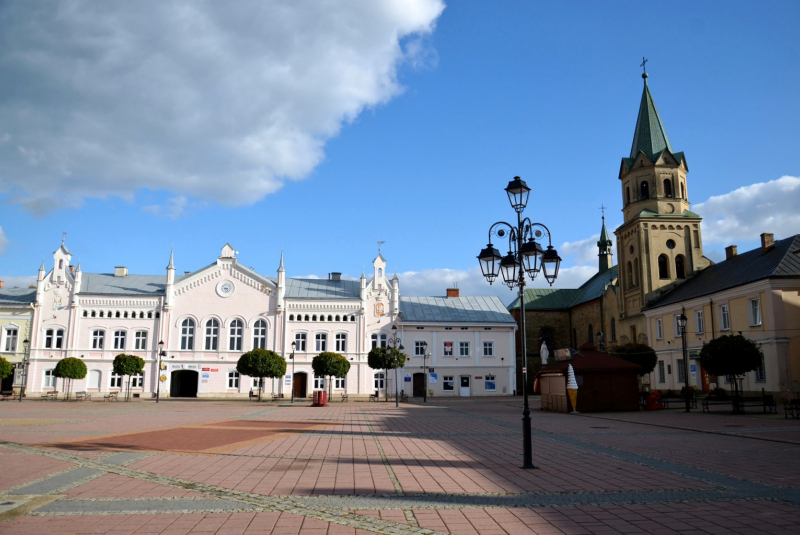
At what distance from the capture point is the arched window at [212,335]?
54156 mm

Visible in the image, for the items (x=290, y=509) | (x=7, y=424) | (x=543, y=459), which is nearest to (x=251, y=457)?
(x=290, y=509)

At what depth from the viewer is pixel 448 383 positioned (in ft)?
183

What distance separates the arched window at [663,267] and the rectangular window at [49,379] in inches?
2115

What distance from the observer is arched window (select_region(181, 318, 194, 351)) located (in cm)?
5403

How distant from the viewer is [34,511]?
27.0 ft

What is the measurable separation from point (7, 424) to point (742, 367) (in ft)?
106

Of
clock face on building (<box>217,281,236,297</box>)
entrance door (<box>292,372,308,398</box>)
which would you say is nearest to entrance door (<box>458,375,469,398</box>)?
entrance door (<box>292,372,308,398</box>)

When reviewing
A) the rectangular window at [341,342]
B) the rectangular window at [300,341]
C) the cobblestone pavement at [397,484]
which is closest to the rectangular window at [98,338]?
the rectangular window at [300,341]

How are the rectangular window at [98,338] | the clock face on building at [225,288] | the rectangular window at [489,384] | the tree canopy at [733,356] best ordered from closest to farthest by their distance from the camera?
the tree canopy at [733,356] < the rectangular window at [98,338] < the clock face on building at [225,288] < the rectangular window at [489,384]

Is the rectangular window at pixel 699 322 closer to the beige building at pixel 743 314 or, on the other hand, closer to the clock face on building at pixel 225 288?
the beige building at pixel 743 314

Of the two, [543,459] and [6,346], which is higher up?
[6,346]

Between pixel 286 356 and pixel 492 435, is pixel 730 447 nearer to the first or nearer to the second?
pixel 492 435

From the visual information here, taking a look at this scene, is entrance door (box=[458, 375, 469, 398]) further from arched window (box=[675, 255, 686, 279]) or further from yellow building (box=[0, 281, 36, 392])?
yellow building (box=[0, 281, 36, 392])

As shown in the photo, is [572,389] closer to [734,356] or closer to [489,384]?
[734,356]
